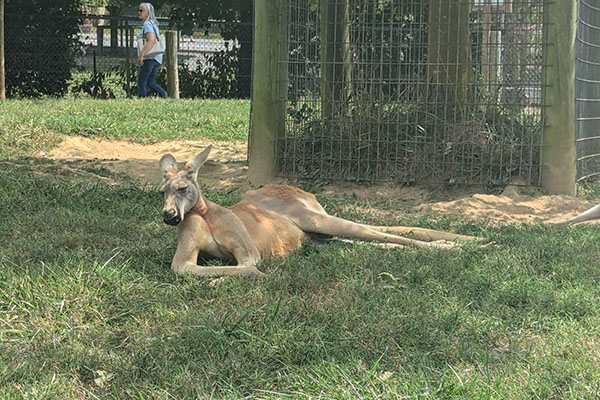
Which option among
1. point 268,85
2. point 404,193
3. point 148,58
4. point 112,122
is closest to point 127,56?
point 148,58

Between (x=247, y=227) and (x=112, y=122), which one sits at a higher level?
(x=112, y=122)

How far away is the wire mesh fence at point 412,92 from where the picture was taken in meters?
7.84

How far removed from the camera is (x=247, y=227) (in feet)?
17.1

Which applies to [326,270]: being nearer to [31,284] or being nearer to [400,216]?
[31,284]

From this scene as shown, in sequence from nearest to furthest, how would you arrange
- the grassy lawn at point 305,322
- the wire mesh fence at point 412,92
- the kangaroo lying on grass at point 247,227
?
1. the grassy lawn at point 305,322
2. the kangaroo lying on grass at point 247,227
3. the wire mesh fence at point 412,92

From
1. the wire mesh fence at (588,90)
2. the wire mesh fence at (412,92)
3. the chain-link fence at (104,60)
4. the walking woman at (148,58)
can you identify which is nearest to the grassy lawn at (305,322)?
the wire mesh fence at (412,92)

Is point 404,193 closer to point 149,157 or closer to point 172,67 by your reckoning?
point 149,157

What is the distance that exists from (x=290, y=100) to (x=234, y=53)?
9935 mm

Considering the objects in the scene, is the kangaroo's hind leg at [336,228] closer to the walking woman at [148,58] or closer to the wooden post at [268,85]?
the wooden post at [268,85]

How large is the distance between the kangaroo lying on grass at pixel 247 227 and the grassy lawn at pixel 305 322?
12cm

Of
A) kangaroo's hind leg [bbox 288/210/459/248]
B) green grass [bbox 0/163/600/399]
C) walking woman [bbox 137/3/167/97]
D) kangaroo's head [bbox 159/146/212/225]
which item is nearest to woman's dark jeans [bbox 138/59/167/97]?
walking woman [bbox 137/3/167/97]

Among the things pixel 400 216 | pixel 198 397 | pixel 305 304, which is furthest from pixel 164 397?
pixel 400 216

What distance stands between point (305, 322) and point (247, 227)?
4.49 feet

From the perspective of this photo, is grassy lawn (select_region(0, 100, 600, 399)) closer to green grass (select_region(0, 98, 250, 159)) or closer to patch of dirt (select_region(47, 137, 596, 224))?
patch of dirt (select_region(47, 137, 596, 224))
